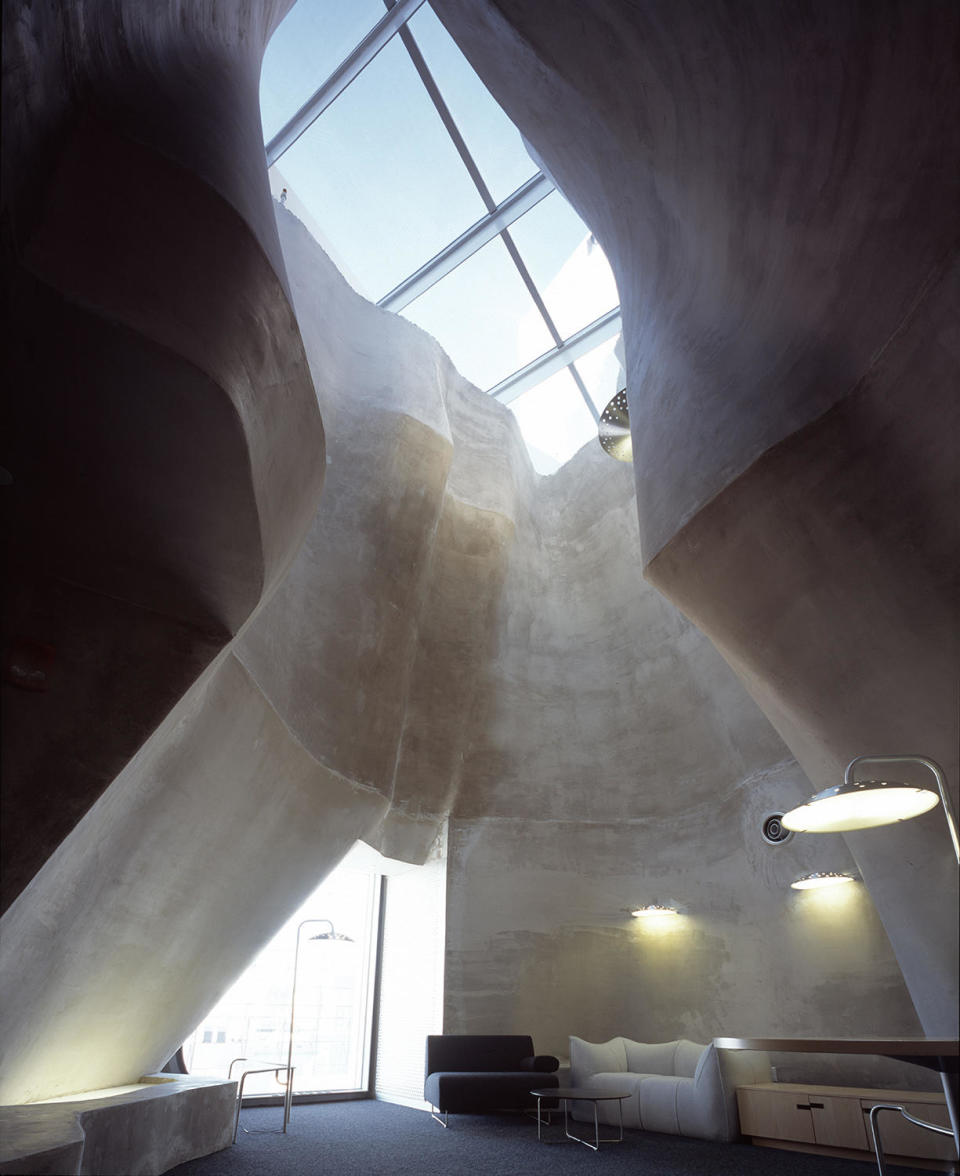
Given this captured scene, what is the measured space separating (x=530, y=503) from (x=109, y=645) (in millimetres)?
9854

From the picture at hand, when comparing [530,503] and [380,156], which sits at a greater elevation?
[380,156]

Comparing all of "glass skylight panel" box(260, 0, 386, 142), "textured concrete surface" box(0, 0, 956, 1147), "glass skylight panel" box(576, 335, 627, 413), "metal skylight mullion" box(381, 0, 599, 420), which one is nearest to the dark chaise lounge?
"textured concrete surface" box(0, 0, 956, 1147)

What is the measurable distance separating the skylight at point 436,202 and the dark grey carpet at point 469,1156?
10239 millimetres

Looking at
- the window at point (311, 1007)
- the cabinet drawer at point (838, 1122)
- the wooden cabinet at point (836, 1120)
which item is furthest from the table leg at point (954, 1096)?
the window at point (311, 1007)

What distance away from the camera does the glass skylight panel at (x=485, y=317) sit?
12.3 metres

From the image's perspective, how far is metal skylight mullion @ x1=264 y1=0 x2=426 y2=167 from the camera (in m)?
9.39

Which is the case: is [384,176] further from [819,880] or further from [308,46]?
[819,880]

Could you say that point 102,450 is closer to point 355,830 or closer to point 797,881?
point 355,830

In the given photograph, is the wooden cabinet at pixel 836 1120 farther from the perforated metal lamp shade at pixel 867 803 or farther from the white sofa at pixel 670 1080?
the perforated metal lamp shade at pixel 867 803

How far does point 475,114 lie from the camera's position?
10.6 metres

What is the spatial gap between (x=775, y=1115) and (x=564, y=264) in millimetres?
11284

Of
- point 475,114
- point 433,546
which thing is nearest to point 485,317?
point 475,114

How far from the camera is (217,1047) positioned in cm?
988

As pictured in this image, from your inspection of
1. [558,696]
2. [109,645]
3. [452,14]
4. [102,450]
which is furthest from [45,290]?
[558,696]
